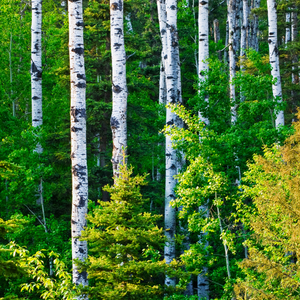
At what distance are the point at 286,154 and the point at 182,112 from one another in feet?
7.92

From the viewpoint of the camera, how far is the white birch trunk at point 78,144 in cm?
768

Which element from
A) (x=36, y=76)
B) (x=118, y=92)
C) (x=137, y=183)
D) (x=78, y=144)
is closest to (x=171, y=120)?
(x=118, y=92)

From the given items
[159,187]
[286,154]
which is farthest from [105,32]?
[286,154]

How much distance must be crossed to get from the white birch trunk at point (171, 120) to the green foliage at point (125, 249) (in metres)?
3.94

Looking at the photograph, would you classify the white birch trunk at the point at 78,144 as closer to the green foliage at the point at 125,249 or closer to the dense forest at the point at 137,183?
the dense forest at the point at 137,183

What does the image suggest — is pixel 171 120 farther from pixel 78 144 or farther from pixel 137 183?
pixel 137 183

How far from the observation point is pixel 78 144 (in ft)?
25.9

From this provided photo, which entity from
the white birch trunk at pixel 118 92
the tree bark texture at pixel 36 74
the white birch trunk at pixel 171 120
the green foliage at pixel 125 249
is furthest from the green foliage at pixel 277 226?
the tree bark texture at pixel 36 74

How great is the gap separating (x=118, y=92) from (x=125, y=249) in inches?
144

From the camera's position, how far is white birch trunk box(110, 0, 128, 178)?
8.33m

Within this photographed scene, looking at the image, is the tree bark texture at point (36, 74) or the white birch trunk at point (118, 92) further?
the tree bark texture at point (36, 74)

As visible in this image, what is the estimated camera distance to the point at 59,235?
1027 cm

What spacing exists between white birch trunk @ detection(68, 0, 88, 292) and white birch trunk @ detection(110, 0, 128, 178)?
0.71 meters

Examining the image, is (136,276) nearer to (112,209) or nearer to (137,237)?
(137,237)
